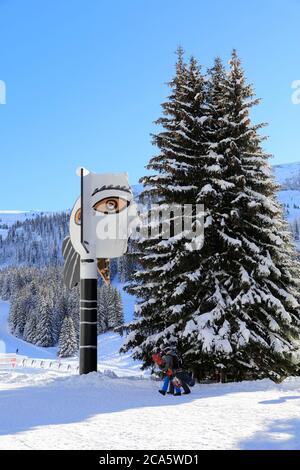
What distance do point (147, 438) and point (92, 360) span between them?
8406 millimetres

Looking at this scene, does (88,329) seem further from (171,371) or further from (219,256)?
(219,256)

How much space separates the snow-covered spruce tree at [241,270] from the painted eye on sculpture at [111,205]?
284 centimetres

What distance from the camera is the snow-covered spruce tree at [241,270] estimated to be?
49.2 feet

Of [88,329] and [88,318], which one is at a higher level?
Result: [88,318]

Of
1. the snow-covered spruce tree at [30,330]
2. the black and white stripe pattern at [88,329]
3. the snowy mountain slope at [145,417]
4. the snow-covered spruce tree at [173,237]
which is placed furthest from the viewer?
the snow-covered spruce tree at [30,330]

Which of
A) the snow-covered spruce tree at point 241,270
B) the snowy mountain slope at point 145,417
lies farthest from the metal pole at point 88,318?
the snow-covered spruce tree at point 241,270

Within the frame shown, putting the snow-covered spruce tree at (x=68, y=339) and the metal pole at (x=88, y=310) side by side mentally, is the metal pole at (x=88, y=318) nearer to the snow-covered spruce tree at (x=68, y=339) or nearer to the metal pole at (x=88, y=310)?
the metal pole at (x=88, y=310)

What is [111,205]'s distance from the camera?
1584cm

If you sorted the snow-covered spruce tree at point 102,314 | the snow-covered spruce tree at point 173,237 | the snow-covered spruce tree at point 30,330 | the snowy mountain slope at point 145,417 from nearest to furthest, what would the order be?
the snowy mountain slope at point 145,417 → the snow-covered spruce tree at point 173,237 → the snow-covered spruce tree at point 102,314 → the snow-covered spruce tree at point 30,330

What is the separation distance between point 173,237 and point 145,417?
26.8ft

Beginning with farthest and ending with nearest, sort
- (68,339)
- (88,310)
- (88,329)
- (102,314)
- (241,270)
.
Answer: (102,314), (68,339), (241,270), (88,310), (88,329)

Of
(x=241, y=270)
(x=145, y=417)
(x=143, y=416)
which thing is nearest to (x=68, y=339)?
(x=241, y=270)
